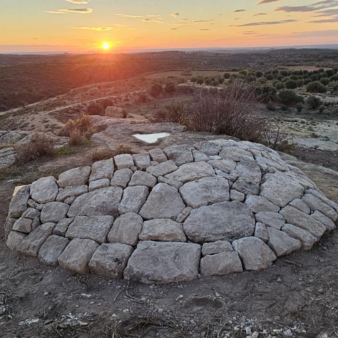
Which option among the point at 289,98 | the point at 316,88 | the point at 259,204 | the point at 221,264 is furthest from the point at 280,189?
the point at 316,88

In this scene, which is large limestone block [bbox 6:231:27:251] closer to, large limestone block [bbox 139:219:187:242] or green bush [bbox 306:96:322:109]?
large limestone block [bbox 139:219:187:242]

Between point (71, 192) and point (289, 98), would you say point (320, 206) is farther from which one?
point (289, 98)

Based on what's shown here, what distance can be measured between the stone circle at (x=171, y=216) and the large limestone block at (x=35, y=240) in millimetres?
13

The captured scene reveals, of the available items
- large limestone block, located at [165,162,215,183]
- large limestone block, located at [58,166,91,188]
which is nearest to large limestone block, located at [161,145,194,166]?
large limestone block, located at [165,162,215,183]

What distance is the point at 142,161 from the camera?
501 centimetres

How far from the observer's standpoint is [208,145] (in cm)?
546

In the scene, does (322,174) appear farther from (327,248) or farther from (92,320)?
(92,320)

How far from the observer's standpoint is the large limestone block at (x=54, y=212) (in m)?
4.44

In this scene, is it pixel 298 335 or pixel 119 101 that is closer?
pixel 298 335

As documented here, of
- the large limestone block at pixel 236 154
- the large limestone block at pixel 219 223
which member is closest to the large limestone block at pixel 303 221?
the large limestone block at pixel 219 223

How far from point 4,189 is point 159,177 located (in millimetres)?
3157

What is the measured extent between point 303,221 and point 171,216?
1.68m

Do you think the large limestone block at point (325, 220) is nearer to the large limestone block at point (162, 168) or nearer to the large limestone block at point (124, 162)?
the large limestone block at point (162, 168)

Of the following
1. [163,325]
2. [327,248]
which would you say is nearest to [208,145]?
[327,248]
